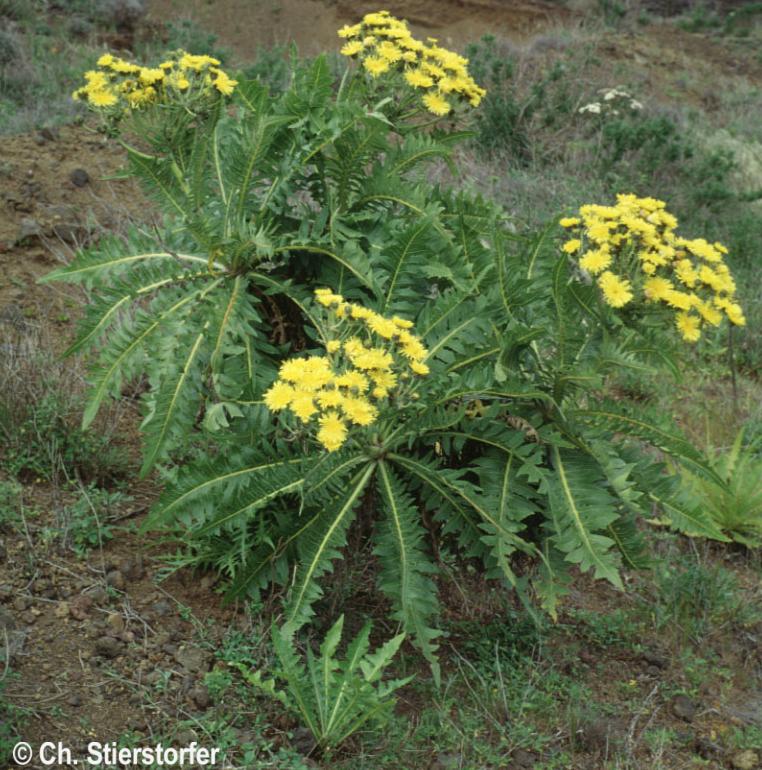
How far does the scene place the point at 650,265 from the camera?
2768 millimetres

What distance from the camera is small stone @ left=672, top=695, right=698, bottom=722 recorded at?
3.08 metres

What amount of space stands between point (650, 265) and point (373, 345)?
885mm

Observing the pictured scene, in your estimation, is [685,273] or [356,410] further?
[685,273]

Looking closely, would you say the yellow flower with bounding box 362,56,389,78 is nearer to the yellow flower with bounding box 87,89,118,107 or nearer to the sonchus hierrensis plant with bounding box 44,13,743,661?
the sonchus hierrensis plant with bounding box 44,13,743,661

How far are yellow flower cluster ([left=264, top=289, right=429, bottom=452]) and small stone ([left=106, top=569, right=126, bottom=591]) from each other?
0.88 meters

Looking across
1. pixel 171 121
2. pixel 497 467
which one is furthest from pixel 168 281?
pixel 497 467

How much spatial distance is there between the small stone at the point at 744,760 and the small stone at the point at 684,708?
18 centimetres

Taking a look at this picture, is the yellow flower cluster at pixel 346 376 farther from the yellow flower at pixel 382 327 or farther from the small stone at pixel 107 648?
the small stone at pixel 107 648

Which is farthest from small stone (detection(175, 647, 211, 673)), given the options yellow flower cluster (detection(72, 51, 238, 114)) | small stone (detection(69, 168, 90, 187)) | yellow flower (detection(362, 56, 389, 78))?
small stone (detection(69, 168, 90, 187))

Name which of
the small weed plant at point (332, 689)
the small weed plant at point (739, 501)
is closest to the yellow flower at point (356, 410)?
the small weed plant at point (332, 689)

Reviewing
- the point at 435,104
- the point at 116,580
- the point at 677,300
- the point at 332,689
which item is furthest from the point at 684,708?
the point at 435,104

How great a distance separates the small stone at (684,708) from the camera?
308 cm

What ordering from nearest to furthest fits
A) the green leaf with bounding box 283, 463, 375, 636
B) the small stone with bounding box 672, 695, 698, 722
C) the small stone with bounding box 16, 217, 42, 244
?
the green leaf with bounding box 283, 463, 375, 636 < the small stone with bounding box 672, 695, 698, 722 < the small stone with bounding box 16, 217, 42, 244

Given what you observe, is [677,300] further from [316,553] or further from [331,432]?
[316,553]
